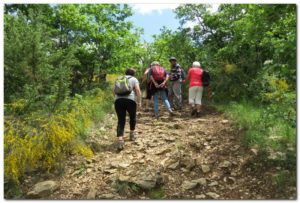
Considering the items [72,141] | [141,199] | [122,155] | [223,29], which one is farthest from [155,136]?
[223,29]

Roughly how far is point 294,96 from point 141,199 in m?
3.19

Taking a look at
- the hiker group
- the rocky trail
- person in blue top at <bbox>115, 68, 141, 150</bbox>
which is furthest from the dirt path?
the hiker group

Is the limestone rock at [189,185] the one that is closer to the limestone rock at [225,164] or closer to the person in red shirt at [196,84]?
the limestone rock at [225,164]

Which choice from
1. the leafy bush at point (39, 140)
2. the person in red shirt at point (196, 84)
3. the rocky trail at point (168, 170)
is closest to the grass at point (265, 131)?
the rocky trail at point (168, 170)

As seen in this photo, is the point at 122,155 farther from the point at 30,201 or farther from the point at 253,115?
the point at 253,115

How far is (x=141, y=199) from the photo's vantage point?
528 centimetres

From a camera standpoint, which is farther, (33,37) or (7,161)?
(33,37)

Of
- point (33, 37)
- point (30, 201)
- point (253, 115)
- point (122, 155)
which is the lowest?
point (30, 201)

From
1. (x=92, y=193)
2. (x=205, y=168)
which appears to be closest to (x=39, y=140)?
(x=92, y=193)

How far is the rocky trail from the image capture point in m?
5.39

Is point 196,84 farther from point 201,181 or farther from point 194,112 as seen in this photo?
point 201,181

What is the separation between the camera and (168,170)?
612 centimetres

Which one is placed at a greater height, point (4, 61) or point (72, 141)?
point (4, 61)

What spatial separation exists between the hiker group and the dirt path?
24.1 inches
